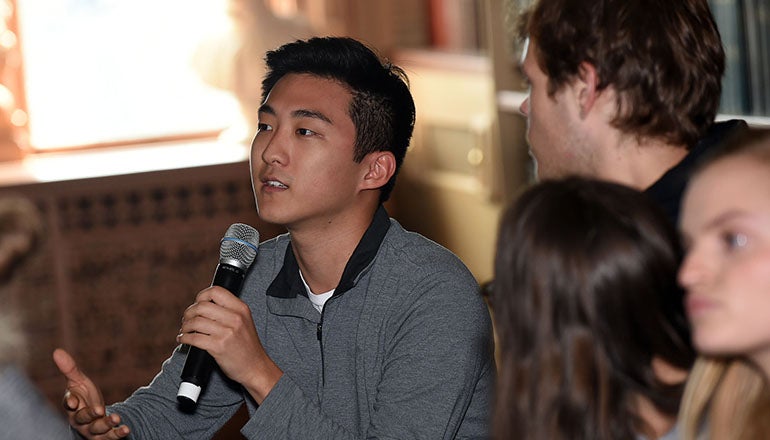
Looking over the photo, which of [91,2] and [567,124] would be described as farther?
[91,2]

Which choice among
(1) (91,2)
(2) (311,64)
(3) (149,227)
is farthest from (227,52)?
(2) (311,64)

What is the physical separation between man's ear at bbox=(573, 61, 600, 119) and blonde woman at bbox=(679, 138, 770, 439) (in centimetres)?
39

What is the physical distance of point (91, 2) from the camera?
14.3 ft

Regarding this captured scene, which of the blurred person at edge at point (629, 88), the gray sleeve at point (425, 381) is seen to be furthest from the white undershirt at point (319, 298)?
the blurred person at edge at point (629, 88)

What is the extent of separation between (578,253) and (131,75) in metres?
3.58

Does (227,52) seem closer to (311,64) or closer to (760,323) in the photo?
(311,64)

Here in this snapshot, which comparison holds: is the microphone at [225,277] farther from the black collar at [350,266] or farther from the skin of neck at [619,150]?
the skin of neck at [619,150]

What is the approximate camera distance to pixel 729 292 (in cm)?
96

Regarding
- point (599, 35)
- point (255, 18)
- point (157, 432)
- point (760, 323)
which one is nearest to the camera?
point (760, 323)

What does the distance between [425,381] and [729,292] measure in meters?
0.63

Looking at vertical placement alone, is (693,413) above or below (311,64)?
below

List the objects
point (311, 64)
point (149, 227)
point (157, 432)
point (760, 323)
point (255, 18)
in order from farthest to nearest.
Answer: point (255, 18), point (149, 227), point (311, 64), point (157, 432), point (760, 323)

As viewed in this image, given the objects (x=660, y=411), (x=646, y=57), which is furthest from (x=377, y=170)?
(x=660, y=411)

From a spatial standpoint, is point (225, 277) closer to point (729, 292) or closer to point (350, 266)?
point (350, 266)
